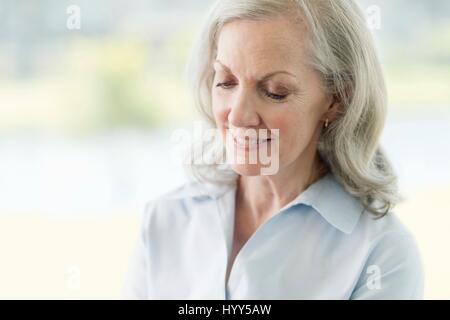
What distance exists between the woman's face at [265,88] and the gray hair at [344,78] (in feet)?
0.07

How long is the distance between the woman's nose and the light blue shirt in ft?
0.63

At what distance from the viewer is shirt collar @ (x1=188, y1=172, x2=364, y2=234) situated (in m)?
1.03

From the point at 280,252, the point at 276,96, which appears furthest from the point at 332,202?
the point at 276,96

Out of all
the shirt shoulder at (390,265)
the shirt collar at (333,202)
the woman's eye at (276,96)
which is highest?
the woman's eye at (276,96)

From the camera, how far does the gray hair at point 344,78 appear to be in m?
0.94

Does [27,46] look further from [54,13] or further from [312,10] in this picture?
[312,10]

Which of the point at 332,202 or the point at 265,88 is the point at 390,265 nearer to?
the point at 332,202

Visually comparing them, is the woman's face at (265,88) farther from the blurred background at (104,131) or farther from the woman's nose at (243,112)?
the blurred background at (104,131)

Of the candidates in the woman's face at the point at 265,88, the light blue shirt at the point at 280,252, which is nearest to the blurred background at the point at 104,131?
the light blue shirt at the point at 280,252

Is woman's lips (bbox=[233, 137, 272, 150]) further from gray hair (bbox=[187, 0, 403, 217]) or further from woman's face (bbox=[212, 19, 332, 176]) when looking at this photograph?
gray hair (bbox=[187, 0, 403, 217])

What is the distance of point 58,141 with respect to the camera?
1952 millimetres

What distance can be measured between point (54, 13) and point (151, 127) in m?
0.47

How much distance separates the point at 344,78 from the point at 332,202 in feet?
0.73

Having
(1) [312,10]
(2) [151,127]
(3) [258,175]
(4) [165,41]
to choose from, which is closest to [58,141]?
(2) [151,127]
